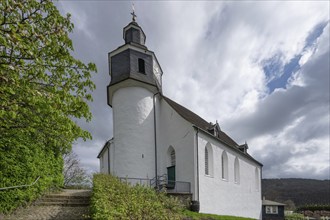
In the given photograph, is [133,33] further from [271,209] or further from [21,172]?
[271,209]

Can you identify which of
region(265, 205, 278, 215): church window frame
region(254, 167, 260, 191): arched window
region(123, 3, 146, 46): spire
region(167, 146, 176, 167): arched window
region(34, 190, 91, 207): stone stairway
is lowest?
region(265, 205, 278, 215): church window frame

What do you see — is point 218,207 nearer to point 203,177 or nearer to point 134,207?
point 203,177

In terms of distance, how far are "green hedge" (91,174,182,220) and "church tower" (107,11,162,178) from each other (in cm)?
816

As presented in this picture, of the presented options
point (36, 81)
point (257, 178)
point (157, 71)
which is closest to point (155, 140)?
point (157, 71)

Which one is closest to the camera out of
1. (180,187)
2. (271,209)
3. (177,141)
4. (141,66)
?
(180,187)

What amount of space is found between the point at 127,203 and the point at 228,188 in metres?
16.1

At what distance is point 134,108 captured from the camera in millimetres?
21938

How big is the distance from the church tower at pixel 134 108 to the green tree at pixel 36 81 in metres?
11.0

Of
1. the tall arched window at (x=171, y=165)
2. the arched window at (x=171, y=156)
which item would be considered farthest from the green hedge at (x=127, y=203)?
the arched window at (x=171, y=156)

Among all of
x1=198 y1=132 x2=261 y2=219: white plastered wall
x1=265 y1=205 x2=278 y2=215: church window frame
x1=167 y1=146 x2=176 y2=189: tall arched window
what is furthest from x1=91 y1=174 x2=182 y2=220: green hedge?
x1=265 y1=205 x2=278 y2=215: church window frame

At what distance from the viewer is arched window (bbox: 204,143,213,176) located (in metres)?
21.9

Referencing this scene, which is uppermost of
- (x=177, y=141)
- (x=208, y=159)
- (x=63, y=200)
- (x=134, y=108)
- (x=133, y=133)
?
(x=134, y=108)

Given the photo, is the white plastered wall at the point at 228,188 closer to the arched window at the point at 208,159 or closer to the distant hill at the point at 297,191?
the arched window at the point at 208,159

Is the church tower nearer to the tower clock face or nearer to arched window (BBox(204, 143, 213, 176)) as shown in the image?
the tower clock face
